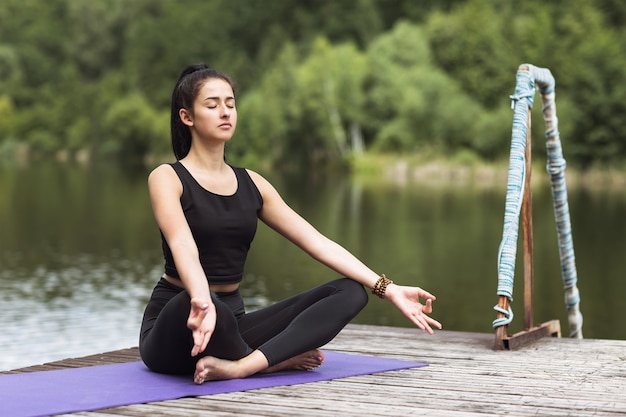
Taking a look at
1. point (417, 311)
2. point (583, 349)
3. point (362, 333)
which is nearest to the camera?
point (417, 311)

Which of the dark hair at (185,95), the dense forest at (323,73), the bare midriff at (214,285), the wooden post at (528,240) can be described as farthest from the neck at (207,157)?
the dense forest at (323,73)

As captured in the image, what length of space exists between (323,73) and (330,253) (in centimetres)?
→ 5591

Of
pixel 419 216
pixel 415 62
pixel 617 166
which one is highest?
pixel 415 62

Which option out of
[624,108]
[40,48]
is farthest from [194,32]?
[624,108]

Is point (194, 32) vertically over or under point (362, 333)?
over

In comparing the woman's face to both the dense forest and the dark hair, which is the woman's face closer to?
the dark hair

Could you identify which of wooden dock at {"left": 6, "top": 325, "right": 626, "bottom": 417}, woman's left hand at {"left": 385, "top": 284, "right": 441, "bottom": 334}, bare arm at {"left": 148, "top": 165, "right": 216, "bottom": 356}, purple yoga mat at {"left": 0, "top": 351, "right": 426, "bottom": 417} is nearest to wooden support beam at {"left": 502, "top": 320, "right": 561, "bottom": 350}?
wooden dock at {"left": 6, "top": 325, "right": 626, "bottom": 417}

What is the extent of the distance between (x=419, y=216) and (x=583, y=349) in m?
22.9

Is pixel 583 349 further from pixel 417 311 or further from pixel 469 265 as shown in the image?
pixel 469 265

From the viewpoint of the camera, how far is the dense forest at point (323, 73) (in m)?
51.2

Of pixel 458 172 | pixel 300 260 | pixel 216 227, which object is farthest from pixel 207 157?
pixel 458 172

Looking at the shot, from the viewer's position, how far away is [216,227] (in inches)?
178

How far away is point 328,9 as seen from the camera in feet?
264

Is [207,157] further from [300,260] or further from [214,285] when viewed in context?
[300,260]
